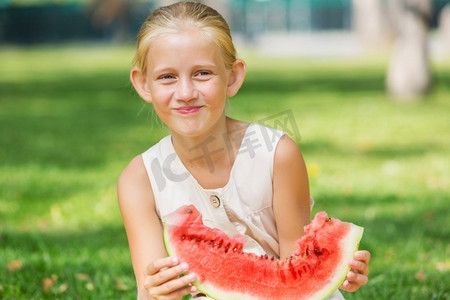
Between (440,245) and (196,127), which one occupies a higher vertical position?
(196,127)

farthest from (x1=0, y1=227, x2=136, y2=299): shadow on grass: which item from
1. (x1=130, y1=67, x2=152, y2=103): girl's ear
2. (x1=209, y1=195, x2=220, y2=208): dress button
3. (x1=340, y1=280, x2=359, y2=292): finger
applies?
(x1=340, y1=280, x2=359, y2=292): finger

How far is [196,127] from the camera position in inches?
104

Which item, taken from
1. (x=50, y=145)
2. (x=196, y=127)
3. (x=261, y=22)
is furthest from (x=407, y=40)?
(x=261, y=22)

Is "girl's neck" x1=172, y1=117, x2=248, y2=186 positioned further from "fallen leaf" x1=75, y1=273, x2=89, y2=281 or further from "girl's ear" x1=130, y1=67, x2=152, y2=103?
"fallen leaf" x1=75, y1=273, x2=89, y2=281

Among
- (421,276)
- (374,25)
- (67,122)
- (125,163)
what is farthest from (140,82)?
(374,25)

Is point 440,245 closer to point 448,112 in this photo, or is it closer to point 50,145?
point 50,145

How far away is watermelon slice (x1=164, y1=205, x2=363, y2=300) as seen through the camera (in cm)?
243

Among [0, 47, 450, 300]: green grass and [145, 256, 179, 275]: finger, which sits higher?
[145, 256, 179, 275]: finger

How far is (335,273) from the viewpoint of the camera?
2.45 metres

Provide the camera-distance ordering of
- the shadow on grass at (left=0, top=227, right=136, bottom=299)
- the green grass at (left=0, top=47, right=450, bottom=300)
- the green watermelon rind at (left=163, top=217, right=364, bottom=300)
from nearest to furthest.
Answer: the green watermelon rind at (left=163, top=217, right=364, bottom=300) < the shadow on grass at (left=0, top=227, right=136, bottom=299) < the green grass at (left=0, top=47, right=450, bottom=300)

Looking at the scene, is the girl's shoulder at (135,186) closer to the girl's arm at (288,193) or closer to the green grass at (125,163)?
the green grass at (125,163)

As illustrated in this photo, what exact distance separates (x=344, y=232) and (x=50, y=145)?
6082 millimetres

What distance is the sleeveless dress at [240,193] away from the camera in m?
2.73

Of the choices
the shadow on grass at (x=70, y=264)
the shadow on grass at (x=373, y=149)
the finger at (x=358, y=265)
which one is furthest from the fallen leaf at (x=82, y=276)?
the shadow on grass at (x=373, y=149)
